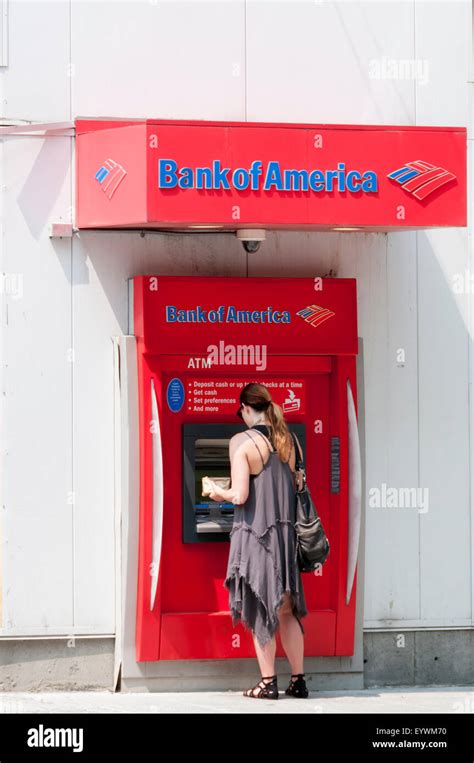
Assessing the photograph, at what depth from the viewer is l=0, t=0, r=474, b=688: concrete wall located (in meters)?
8.02

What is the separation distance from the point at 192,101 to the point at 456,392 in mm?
2317

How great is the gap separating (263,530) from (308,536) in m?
0.24

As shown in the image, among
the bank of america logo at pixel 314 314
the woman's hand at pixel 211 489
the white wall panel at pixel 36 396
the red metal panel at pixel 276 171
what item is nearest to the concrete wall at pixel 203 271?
the white wall panel at pixel 36 396

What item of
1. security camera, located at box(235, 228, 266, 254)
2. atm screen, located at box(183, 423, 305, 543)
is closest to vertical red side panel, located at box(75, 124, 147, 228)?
security camera, located at box(235, 228, 266, 254)

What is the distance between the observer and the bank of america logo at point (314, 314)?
8.03 metres

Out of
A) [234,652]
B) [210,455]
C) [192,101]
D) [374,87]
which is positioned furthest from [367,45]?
[234,652]

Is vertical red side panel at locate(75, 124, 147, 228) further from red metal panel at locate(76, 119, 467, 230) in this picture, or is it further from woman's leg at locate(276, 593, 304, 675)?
woman's leg at locate(276, 593, 304, 675)

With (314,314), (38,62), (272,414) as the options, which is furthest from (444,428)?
(38,62)

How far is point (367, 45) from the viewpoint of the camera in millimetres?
8383

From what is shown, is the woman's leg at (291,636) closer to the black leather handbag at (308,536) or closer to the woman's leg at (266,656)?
the woman's leg at (266,656)

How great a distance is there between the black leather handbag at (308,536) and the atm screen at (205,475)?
0.49m

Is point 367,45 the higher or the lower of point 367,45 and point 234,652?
the higher

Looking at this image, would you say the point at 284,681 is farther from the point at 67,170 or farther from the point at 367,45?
the point at 367,45

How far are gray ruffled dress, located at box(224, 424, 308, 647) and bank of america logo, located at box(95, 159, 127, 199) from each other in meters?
1.51
